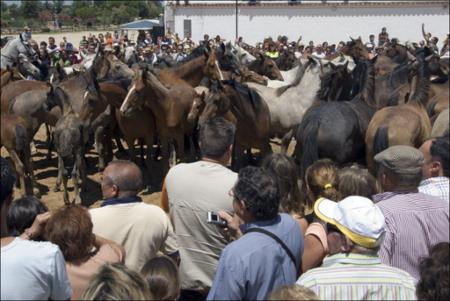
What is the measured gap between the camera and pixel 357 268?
2996 mm

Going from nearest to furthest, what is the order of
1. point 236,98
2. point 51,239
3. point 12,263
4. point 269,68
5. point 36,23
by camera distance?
1. point 12,263
2. point 51,239
3. point 236,98
4. point 269,68
5. point 36,23

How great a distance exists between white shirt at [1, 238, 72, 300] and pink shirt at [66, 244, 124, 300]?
1.29 ft

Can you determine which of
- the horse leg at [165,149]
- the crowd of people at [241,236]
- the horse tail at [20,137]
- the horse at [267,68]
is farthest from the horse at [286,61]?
the crowd of people at [241,236]

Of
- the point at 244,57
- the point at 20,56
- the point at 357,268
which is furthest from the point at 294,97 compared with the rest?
the point at 20,56

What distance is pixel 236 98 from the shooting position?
926 centimetres

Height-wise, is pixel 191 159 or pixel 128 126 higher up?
pixel 128 126

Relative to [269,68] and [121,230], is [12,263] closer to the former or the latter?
[121,230]

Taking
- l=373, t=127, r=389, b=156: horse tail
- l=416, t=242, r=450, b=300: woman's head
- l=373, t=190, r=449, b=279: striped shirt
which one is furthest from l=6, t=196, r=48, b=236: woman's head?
l=373, t=127, r=389, b=156: horse tail

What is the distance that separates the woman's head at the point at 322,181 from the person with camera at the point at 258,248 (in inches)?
36.4

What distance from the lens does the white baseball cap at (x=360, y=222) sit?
9.93 feet

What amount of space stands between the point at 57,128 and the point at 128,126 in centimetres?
137

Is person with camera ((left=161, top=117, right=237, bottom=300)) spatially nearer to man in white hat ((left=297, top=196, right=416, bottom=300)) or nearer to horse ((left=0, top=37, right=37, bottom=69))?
man in white hat ((left=297, top=196, right=416, bottom=300))

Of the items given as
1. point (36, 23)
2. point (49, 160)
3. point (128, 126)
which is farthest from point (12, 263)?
point (36, 23)

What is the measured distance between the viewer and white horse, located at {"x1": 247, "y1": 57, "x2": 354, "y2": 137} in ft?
33.7
